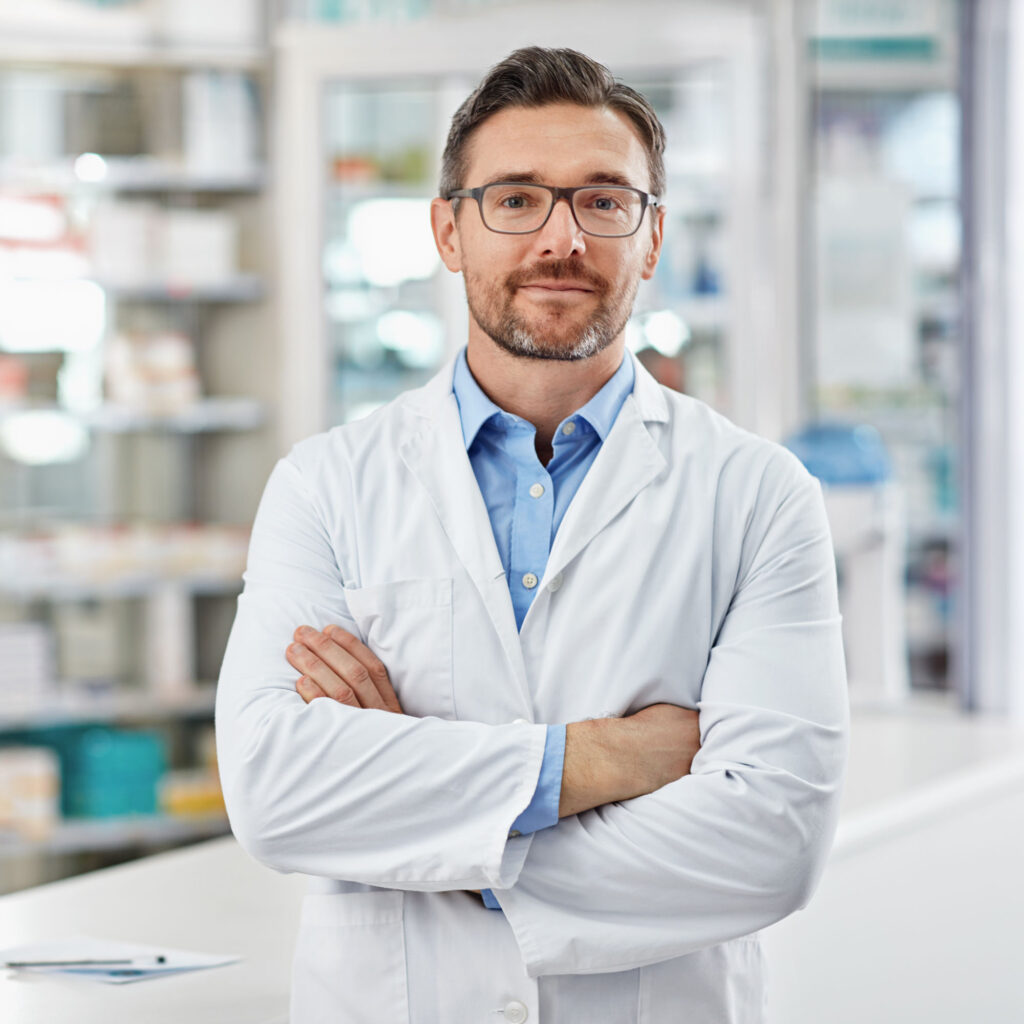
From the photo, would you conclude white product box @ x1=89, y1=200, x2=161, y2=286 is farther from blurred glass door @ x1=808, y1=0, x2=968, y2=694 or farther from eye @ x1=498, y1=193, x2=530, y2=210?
eye @ x1=498, y1=193, x2=530, y2=210

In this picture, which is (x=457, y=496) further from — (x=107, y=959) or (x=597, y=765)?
(x=107, y=959)

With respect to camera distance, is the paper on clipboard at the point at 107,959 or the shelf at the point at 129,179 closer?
the paper on clipboard at the point at 107,959

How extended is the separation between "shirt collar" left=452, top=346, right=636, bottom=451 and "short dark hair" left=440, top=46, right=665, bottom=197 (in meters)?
0.20

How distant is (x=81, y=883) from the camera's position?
75.9 inches

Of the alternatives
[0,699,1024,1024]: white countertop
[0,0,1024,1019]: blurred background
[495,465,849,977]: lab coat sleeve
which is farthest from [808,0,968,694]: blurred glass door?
[495,465,849,977]: lab coat sleeve

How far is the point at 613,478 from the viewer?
1.43 m

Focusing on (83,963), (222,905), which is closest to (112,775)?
(222,905)

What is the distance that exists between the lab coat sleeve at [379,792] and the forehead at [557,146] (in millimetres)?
563

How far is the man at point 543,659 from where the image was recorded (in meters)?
1.28

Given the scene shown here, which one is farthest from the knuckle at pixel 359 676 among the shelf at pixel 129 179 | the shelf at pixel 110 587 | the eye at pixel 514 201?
the shelf at pixel 129 179

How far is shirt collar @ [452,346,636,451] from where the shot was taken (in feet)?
4.83

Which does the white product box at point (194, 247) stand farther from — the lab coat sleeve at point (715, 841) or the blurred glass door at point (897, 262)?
the lab coat sleeve at point (715, 841)

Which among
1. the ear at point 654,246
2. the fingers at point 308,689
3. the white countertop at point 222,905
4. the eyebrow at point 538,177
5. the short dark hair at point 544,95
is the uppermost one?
the short dark hair at point 544,95

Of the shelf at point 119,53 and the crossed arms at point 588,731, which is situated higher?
the shelf at point 119,53
